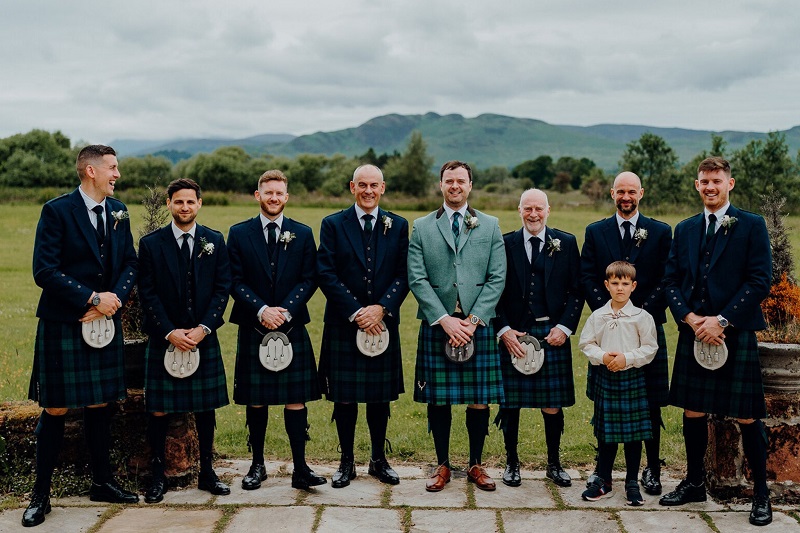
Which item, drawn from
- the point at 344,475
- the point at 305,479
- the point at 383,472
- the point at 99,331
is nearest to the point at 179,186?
the point at 99,331

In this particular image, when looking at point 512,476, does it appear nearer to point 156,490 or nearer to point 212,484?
point 212,484

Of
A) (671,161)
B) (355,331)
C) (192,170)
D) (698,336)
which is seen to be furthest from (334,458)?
(192,170)

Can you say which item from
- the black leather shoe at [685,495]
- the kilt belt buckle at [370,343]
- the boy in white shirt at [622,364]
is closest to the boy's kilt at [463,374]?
the kilt belt buckle at [370,343]

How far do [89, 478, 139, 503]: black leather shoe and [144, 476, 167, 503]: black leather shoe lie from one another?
77mm

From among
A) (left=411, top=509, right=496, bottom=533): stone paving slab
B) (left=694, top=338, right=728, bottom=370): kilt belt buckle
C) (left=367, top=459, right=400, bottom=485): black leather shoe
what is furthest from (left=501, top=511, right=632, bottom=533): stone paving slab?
(left=694, top=338, right=728, bottom=370): kilt belt buckle

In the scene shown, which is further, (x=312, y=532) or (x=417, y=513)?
(x=417, y=513)

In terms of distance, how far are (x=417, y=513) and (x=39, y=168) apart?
5532 cm

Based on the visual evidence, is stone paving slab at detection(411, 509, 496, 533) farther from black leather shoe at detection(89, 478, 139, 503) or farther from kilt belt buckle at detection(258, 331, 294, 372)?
black leather shoe at detection(89, 478, 139, 503)

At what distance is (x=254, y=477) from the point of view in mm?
5602

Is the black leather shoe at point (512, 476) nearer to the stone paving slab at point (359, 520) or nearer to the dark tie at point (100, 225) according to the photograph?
the stone paving slab at point (359, 520)

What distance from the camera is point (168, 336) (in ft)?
17.3

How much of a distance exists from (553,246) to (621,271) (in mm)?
600

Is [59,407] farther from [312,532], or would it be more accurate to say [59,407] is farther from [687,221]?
[687,221]

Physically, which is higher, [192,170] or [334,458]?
[192,170]
